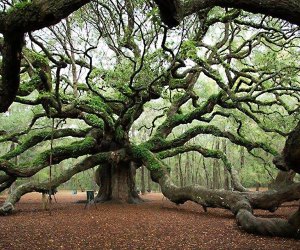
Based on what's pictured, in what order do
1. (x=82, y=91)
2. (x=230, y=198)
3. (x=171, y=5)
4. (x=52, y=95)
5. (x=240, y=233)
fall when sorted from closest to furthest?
(x=171, y=5) < (x=240, y=233) < (x=230, y=198) < (x=52, y=95) < (x=82, y=91)

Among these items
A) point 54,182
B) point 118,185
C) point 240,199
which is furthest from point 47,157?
point 240,199

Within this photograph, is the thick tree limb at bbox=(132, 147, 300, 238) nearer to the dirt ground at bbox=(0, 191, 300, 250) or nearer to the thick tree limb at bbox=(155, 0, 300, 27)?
the dirt ground at bbox=(0, 191, 300, 250)

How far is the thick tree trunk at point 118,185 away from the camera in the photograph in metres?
15.0

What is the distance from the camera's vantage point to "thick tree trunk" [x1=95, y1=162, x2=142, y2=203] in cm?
1496

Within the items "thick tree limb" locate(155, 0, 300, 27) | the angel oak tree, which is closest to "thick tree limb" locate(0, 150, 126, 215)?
the angel oak tree

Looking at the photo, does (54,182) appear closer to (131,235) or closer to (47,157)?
(47,157)

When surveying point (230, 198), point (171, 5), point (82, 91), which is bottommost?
point (230, 198)

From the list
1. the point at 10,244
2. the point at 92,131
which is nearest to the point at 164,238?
the point at 10,244

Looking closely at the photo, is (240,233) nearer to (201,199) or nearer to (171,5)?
(201,199)

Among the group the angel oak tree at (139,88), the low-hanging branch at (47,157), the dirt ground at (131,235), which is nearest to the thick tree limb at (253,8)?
the angel oak tree at (139,88)

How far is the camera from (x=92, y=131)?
15.1m

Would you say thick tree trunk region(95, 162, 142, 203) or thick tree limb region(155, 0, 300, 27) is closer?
thick tree limb region(155, 0, 300, 27)

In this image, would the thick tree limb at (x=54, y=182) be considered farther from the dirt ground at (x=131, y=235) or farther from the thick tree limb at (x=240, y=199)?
the dirt ground at (x=131, y=235)

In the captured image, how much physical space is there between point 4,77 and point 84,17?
6883 mm
